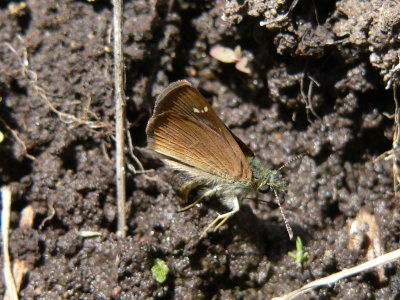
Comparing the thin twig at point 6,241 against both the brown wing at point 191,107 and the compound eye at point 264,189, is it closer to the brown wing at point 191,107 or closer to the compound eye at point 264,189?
the brown wing at point 191,107

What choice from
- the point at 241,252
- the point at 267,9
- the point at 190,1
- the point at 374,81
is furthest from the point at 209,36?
the point at 241,252

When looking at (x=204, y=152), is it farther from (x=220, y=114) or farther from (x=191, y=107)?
(x=220, y=114)

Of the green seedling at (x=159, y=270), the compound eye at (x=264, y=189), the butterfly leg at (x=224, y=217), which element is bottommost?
the green seedling at (x=159, y=270)

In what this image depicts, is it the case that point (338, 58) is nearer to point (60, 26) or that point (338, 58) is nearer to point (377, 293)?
point (377, 293)

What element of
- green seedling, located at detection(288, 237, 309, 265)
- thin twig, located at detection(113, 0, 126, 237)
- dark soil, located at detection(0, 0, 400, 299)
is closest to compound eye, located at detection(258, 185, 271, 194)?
dark soil, located at detection(0, 0, 400, 299)

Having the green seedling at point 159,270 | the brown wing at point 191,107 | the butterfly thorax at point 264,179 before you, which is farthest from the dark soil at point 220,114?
the brown wing at point 191,107

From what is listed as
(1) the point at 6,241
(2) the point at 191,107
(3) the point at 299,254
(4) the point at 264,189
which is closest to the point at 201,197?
(4) the point at 264,189

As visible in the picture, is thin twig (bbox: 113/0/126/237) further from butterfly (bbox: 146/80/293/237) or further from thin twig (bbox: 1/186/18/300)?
thin twig (bbox: 1/186/18/300)
